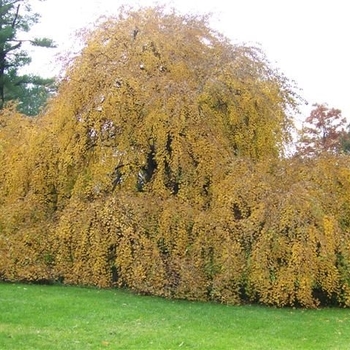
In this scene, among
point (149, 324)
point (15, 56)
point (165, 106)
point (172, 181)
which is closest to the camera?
point (149, 324)

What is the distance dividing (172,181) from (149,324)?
3.90m

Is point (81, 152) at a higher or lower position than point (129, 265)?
higher

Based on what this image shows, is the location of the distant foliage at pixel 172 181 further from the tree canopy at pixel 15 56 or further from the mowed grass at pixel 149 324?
the tree canopy at pixel 15 56

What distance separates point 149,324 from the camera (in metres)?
7.16

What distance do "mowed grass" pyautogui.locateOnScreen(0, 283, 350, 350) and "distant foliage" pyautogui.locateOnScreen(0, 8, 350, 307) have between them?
24.4 inches

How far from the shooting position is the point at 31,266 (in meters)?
10.0

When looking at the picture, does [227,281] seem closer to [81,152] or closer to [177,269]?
[177,269]

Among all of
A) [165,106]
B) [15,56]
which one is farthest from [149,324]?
[15,56]

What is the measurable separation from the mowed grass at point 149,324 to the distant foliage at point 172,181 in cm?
62

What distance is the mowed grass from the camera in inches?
247

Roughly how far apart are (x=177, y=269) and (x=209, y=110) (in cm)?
349

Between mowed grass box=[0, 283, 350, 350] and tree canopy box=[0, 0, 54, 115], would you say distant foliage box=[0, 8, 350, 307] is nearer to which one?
mowed grass box=[0, 283, 350, 350]

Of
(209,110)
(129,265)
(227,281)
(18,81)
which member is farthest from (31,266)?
(18,81)

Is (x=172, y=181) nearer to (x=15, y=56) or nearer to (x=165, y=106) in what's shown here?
(x=165, y=106)
